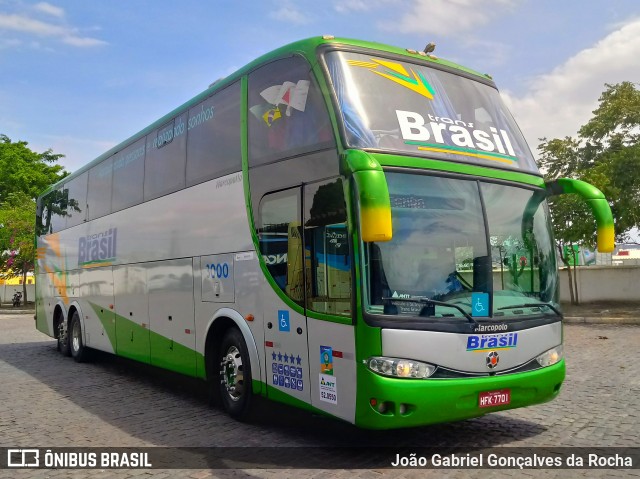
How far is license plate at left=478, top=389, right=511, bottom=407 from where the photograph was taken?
5.45m

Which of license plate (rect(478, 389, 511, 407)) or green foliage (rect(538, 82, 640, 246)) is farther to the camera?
green foliage (rect(538, 82, 640, 246))

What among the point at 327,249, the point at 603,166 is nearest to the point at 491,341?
the point at 327,249

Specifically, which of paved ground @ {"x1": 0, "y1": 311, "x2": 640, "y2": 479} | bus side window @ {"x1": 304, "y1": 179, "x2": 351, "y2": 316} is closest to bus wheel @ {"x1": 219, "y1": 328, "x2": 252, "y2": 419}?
paved ground @ {"x1": 0, "y1": 311, "x2": 640, "y2": 479}

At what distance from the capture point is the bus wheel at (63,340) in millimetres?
13969

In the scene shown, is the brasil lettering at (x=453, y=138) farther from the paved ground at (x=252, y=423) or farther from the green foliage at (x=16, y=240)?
the green foliage at (x=16, y=240)

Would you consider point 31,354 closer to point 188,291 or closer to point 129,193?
point 129,193

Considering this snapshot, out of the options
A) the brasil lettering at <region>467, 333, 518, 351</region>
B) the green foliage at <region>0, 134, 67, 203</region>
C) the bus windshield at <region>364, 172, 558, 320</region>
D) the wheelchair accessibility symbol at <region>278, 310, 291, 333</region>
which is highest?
the green foliage at <region>0, 134, 67, 203</region>

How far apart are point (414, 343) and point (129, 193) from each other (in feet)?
23.1

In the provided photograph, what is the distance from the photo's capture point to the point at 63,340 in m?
14.2

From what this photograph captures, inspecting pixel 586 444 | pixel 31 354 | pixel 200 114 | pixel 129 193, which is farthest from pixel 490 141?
pixel 31 354

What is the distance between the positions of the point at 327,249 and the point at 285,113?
5.56ft

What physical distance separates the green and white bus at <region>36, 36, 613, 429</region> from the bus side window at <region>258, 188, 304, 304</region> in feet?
0.07

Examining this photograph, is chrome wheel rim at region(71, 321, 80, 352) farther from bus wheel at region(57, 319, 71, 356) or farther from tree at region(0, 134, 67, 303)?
tree at region(0, 134, 67, 303)

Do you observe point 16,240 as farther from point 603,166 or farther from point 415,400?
point 415,400
